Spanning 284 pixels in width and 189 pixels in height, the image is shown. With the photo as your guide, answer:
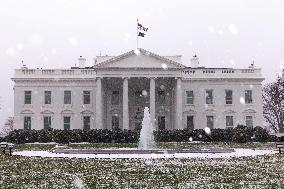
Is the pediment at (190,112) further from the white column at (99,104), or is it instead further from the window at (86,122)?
the window at (86,122)

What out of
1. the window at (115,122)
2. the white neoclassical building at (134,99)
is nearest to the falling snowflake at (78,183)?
the white neoclassical building at (134,99)

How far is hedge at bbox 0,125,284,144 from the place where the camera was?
45750 mm

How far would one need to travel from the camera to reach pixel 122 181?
14477 mm

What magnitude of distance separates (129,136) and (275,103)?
124 ft

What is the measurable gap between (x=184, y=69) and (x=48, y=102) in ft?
51.1

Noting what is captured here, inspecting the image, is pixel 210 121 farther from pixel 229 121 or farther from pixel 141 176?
pixel 141 176

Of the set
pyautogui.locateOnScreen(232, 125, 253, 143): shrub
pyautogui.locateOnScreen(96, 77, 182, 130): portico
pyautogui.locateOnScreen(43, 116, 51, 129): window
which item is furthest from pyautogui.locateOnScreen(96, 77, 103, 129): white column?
pyautogui.locateOnScreen(232, 125, 253, 143): shrub

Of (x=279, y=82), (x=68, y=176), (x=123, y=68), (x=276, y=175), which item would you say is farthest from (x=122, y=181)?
(x=279, y=82)

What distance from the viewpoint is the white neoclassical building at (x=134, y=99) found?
56.8 m

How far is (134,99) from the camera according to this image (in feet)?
187

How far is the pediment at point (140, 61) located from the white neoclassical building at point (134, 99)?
3280 mm

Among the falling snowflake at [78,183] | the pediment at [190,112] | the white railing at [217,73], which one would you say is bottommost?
the falling snowflake at [78,183]

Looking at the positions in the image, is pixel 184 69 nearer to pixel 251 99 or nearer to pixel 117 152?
pixel 251 99

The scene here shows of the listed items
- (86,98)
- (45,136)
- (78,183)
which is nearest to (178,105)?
(86,98)
